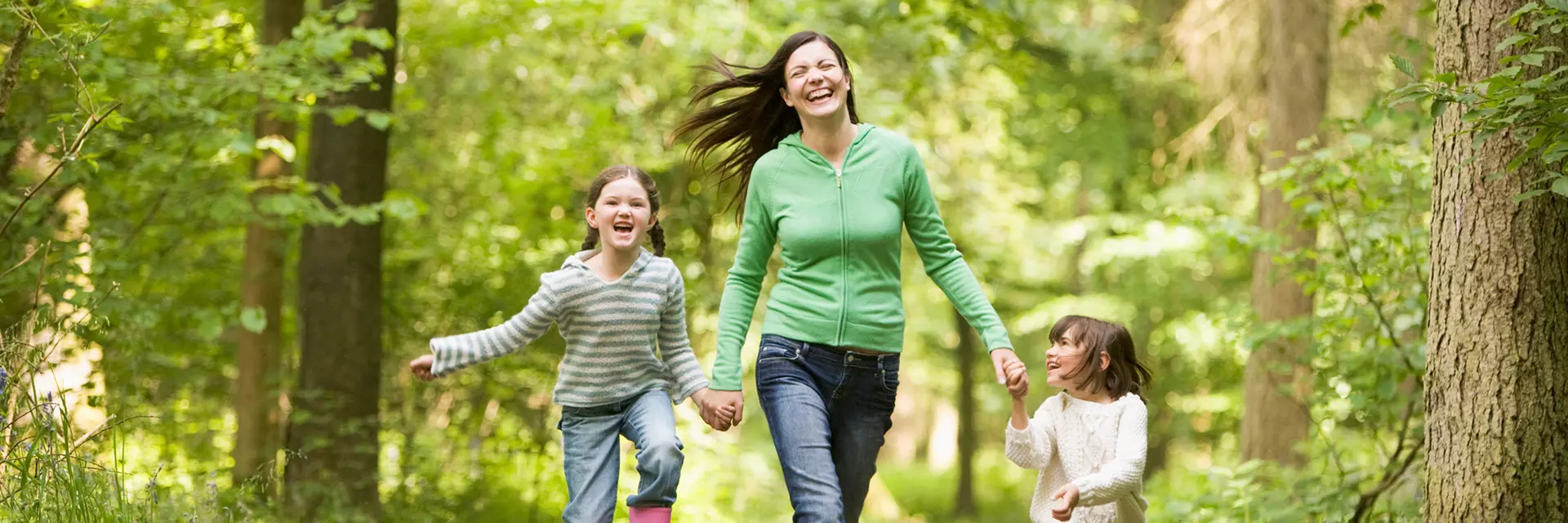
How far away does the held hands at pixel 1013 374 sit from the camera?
368 cm

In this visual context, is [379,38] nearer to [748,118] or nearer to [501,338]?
[748,118]

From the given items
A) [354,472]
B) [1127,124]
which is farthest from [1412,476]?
[1127,124]

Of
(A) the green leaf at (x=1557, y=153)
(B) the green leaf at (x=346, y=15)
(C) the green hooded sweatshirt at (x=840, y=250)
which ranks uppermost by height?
(B) the green leaf at (x=346, y=15)

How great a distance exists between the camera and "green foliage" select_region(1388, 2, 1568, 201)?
374cm

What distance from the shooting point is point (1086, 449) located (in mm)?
4086

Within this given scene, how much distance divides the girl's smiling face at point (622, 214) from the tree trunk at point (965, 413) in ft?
53.9

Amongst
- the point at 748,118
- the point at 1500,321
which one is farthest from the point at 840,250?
the point at 1500,321

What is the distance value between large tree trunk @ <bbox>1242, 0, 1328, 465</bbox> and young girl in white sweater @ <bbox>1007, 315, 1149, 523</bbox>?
6800 millimetres

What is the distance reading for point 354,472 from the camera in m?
7.69

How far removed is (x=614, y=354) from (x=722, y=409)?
0.43m

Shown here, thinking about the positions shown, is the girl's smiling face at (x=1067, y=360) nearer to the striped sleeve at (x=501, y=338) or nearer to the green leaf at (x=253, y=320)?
the striped sleeve at (x=501, y=338)

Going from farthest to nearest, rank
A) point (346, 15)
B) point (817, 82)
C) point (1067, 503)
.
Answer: point (346, 15) → point (817, 82) → point (1067, 503)

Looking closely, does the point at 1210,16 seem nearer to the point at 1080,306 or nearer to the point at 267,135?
the point at 1080,306

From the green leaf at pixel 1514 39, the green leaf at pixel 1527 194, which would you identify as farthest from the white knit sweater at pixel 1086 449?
the green leaf at pixel 1514 39
